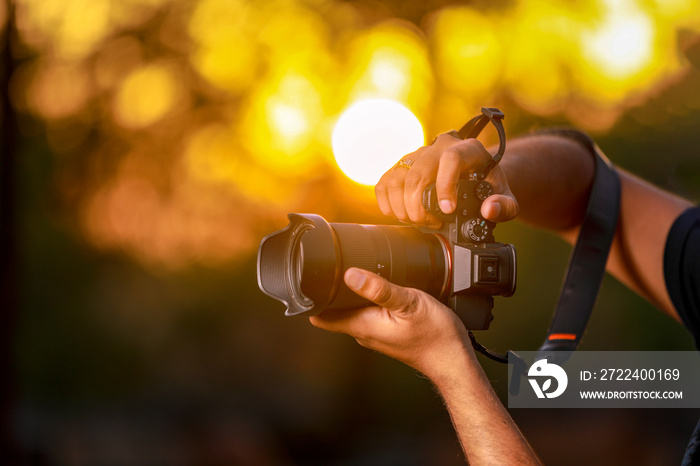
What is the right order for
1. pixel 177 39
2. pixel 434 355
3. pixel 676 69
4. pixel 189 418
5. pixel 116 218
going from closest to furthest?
1. pixel 434 355
2. pixel 676 69
3. pixel 177 39
4. pixel 116 218
5. pixel 189 418

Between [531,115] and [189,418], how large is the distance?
13.1ft

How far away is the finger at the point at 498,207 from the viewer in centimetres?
152

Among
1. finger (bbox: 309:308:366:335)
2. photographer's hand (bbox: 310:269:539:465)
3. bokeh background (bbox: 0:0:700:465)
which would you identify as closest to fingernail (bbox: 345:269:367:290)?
photographer's hand (bbox: 310:269:539:465)

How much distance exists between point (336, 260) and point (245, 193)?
11.7 ft

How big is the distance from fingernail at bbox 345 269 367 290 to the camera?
8 cm

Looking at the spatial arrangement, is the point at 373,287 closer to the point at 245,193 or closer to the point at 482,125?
the point at 482,125

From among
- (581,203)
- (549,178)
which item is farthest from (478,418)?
(581,203)

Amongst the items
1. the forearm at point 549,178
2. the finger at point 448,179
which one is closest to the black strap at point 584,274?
the forearm at point 549,178

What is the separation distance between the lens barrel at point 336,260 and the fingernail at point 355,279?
0.25ft

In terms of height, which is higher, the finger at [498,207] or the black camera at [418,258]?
the finger at [498,207]

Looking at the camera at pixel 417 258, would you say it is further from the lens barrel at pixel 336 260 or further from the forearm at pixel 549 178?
the forearm at pixel 549 178

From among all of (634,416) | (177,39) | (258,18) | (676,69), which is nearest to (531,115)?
(676,69)

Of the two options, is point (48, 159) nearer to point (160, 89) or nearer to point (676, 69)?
point (160, 89)

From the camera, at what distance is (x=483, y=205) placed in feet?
5.04
